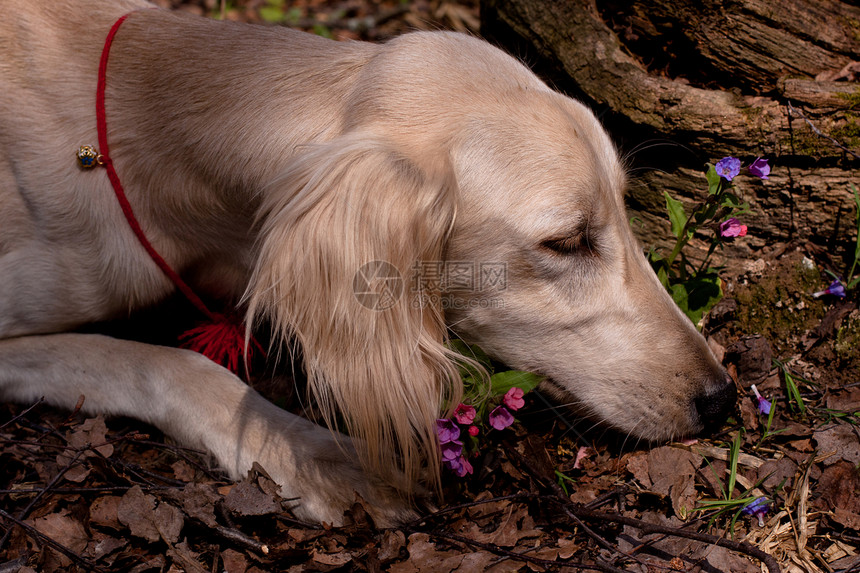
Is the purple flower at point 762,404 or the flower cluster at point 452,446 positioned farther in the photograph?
the purple flower at point 762,404

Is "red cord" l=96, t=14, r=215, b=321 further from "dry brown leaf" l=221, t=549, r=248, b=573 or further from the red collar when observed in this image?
"dry brown leaf" l=221, t=549, r=248, b=573

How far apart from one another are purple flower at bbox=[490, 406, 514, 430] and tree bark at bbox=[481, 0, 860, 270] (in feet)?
4.41

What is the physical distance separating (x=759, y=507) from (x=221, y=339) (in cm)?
210

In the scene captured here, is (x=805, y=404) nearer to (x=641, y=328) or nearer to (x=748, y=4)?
(x=641, y=328)

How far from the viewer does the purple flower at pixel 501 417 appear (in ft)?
7.75

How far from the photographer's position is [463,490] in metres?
2.51

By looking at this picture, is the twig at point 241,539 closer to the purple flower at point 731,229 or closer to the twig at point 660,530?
the twig at point 660,530

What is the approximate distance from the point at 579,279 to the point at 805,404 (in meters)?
1.09

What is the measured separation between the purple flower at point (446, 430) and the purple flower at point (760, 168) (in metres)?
1.52

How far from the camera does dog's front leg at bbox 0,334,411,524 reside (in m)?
2.46

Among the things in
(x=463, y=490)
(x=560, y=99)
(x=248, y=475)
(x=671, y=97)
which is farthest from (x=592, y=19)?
(x=248, y=475)

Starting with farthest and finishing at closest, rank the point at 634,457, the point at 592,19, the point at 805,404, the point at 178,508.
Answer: the point at 592,19
the point at 805,404
the point at 634,457
the point at 178,508

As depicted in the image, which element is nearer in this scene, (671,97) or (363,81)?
(363,81)

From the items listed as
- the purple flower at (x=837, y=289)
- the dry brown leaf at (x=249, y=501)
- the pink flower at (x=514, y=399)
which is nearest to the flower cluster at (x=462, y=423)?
the pink flower at (x=514, y=399)
